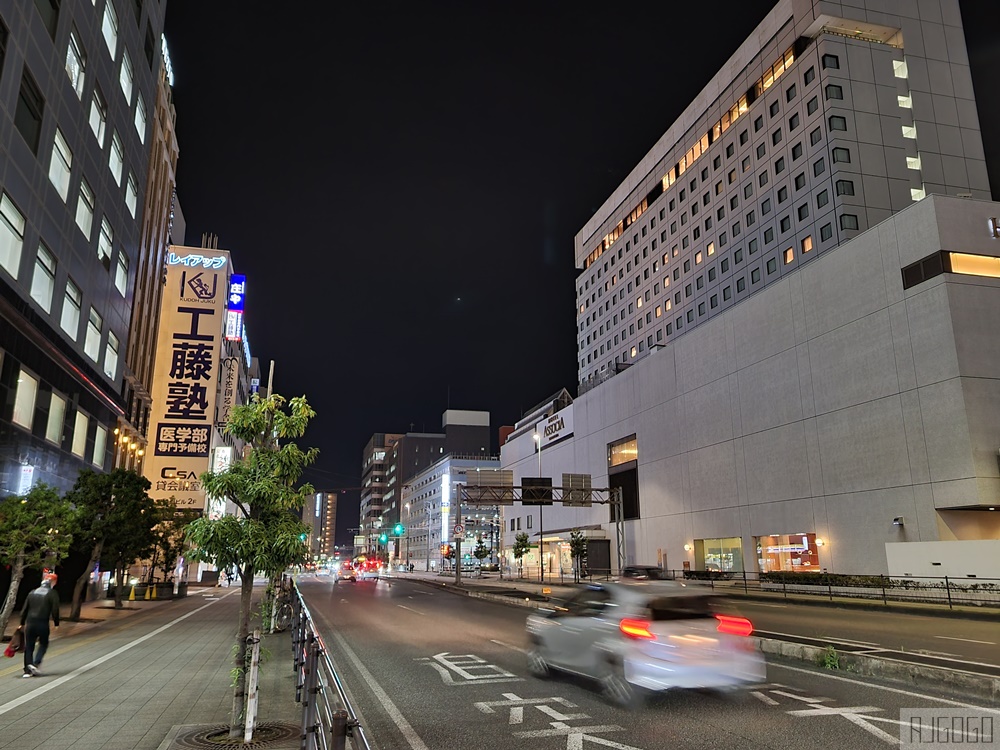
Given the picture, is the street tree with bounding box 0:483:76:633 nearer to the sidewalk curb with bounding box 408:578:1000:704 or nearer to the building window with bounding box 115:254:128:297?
the sidewalk curb with bounding box 408:578:1000:704

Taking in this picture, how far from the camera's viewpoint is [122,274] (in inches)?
1284

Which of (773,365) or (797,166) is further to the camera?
(797,166)

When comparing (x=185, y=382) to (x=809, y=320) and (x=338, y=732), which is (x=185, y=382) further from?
(x=338, y=732)

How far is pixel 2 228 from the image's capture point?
19.0m

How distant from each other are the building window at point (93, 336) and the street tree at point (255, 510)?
925 inches

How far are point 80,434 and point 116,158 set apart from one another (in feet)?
41.7

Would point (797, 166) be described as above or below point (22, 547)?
above

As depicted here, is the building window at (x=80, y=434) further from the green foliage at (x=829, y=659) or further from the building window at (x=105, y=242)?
the green foliage at (x=829, y=659)

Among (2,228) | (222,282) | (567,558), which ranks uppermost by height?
(222,282)

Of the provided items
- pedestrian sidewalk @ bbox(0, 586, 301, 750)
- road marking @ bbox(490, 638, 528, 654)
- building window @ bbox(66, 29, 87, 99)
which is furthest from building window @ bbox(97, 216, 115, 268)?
road marking @ bbox(490, 638, 528, 654)

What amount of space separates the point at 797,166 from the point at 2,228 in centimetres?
5746

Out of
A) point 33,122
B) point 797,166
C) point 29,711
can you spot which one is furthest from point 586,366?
point 29,711

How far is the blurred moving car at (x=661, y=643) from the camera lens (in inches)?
330

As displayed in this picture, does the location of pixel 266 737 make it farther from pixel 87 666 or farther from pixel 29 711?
pixel 87 666
